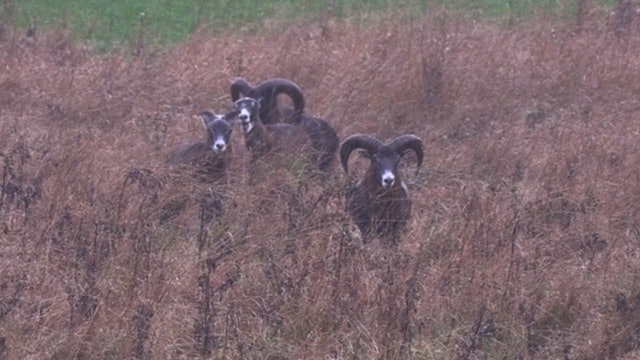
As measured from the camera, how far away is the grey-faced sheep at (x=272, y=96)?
1453cm

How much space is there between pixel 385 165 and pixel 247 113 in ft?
9.61

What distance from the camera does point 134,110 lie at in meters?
15.2

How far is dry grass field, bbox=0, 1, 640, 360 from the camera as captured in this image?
7836 millimetres

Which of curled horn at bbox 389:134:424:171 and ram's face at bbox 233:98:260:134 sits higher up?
curled horn at bbox 389:134:424:171

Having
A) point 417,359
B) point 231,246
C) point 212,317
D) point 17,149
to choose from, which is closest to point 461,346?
point 417,359

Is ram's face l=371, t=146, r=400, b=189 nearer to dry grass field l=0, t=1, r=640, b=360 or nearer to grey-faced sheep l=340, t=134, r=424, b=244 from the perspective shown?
grey-faced sheep l=340, t=134, r=424, b=244

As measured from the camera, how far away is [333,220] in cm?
941

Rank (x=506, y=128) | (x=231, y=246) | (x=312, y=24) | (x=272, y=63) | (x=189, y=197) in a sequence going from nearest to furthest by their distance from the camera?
(x=231, y=246) → (x=189, y=197) → (x=506, y=128) → (x=272, y=63) → (x=312, y=24)

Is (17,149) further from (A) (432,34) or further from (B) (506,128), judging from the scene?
(A) (432,34)

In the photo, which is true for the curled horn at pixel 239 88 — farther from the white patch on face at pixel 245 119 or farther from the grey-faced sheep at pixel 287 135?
the white patch on face at pixel 245 119

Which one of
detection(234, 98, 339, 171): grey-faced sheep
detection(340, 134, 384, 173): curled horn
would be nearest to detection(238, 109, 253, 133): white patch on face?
detection(234, 98, 339, 171): grey-faced sheep

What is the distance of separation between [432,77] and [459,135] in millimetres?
1281

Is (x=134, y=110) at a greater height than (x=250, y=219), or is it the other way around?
(x=250, y=219)

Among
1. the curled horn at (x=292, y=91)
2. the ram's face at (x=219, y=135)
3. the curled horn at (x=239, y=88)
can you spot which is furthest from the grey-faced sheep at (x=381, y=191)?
the curled horn at (x=239, y=88)
